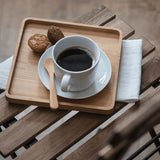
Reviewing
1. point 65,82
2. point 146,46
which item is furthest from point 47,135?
point 146,46

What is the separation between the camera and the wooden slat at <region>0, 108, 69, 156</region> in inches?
31.4

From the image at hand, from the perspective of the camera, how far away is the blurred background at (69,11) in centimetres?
171

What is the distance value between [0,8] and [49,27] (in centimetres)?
97

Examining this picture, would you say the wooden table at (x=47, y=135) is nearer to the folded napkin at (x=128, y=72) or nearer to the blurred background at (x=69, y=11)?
the folded napkin at (x=128, y=72)

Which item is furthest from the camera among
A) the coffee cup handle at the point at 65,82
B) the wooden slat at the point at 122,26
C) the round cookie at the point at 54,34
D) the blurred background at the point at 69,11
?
the blurred background at the point at 69,11

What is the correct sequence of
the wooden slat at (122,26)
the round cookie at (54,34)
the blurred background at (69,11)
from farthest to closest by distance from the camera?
the blurred background at (69,11) < the wooden slat at (122,26) < the round cookie at (54,34)

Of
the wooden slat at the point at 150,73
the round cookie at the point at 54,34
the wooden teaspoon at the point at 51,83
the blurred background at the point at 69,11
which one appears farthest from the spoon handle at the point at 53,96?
→ the blurred background at the point at 69,11

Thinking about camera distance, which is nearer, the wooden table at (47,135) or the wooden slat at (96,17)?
the wooden table at (47,135)

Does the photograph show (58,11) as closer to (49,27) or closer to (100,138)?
(49,27)

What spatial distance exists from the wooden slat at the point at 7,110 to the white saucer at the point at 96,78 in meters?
0.09

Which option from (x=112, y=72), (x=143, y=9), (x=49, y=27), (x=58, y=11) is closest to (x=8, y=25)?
(x=58, y=11)

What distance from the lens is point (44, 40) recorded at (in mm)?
876

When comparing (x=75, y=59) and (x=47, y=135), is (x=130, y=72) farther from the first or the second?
(x=47, y=135)

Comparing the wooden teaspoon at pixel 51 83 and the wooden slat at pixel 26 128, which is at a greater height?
the wooden teaspoon at pixel 51 83
